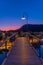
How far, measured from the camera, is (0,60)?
6699 mm

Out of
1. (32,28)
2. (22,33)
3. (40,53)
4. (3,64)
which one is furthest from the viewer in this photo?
(32,28)

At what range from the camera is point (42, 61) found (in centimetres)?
709

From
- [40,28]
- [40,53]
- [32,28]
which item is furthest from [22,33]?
[40,53]

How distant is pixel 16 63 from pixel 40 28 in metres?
22.6

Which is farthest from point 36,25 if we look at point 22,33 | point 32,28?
point 22,33

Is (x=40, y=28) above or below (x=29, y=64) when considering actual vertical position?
above

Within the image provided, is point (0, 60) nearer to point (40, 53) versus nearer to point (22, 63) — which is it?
point (22, 63)

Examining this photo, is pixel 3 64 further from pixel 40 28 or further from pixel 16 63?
pixel 40 28

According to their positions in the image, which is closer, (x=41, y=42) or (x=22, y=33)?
(x=41, y=42)

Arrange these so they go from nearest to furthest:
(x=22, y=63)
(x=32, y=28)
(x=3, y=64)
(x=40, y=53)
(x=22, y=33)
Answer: (x=3, y=64), (x=22, y=63), (x=40, y=53), (x=22, y=33), (x=32, y=28)

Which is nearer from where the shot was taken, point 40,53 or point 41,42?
point 41,42

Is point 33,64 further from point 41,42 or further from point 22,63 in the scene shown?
point 41,42

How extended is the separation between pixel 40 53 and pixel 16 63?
1.25m

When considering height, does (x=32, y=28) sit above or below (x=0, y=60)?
above
